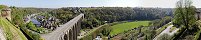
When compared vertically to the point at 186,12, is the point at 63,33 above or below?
below

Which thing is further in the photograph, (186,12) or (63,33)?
(63,33)

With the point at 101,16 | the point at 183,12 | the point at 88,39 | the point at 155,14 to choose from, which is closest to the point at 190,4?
the point at 183,12

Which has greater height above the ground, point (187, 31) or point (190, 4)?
point (190, 4)

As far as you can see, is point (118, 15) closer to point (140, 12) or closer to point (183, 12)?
point (140, 12)

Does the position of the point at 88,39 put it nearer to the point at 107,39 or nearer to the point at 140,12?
the point at 107,39

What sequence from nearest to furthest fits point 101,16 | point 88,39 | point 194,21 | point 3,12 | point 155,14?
point 3,12 → point 194,21 → point 88,39 → point 101,16 → point 155,14

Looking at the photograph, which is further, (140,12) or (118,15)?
(140,12)

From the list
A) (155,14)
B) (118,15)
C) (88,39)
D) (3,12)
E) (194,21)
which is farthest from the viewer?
(155,14)

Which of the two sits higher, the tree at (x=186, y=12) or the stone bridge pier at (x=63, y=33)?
the tree at (x=186, y=12)

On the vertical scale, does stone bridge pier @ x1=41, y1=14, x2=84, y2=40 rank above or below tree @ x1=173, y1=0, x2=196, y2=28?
below
